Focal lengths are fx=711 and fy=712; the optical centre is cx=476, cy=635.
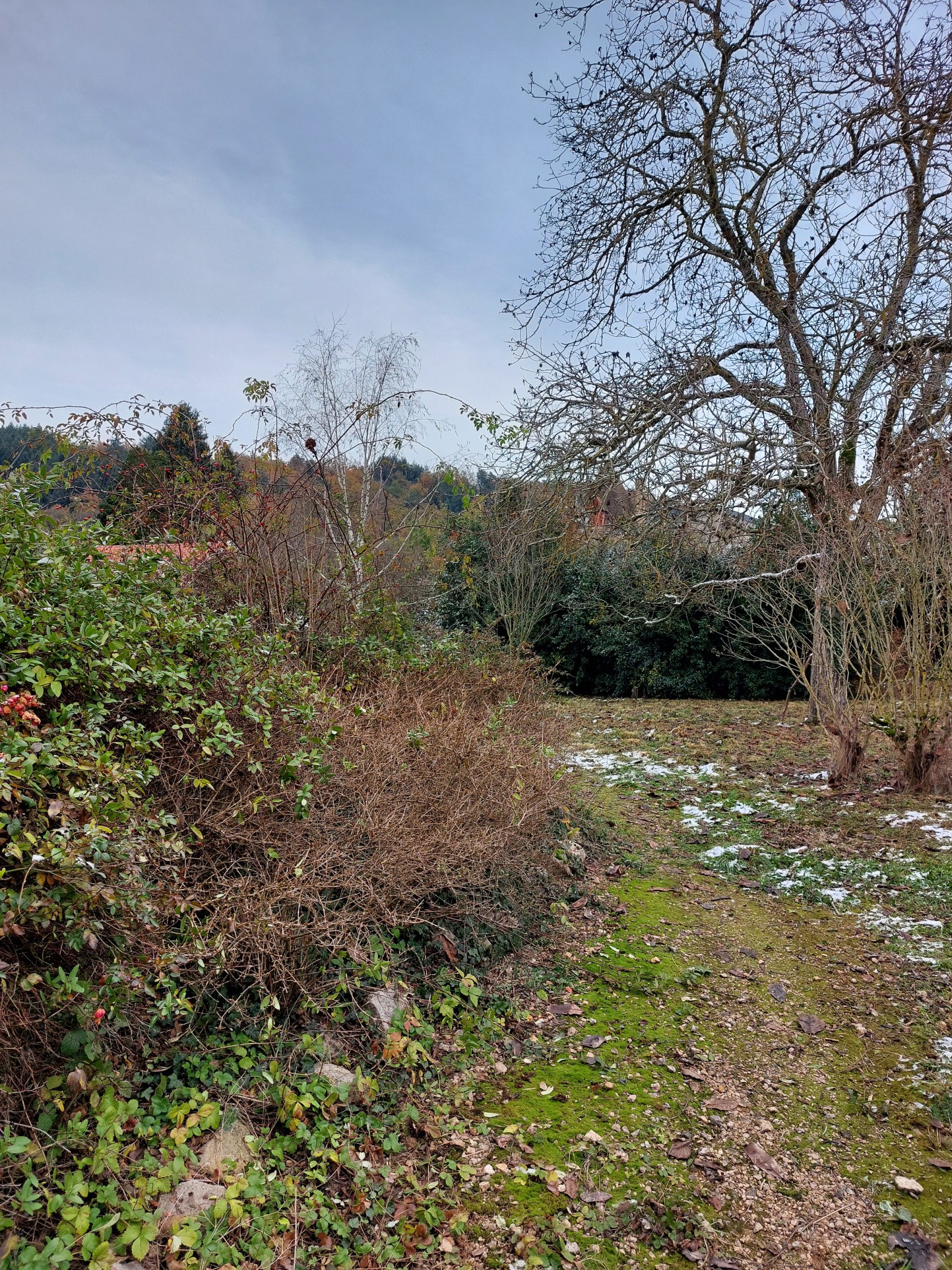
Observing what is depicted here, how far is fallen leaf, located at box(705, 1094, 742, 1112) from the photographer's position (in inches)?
114

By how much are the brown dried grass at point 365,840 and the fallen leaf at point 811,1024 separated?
1.49 m

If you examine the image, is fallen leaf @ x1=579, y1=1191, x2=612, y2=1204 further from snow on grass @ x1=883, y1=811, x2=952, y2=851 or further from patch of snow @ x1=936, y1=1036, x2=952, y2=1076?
snow on grass @ x1=883, y1=811, x2=952, y2=851

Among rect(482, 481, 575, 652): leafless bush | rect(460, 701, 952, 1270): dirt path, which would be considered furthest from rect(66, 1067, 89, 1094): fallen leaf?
rect(482, 481, 575, 652): leafless bush

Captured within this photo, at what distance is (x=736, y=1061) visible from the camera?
321cm

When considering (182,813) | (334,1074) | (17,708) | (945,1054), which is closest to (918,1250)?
(945,1054)

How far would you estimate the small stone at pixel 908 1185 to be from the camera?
8.05 feet

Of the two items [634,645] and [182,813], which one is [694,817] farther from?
[634,645]

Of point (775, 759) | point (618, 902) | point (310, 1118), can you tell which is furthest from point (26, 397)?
point (775, 759)

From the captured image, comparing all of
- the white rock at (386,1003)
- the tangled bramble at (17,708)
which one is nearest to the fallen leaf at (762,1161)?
the white rock at (386,1003)

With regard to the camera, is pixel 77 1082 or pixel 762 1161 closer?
pixel 77 1082

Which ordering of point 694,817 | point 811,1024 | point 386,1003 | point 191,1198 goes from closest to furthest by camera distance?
1. point 191,1198
2. point 386,1003
3. point 811,1024
4. point 694,817

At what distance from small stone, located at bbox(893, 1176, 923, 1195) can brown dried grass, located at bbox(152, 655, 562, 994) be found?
6.31 feet

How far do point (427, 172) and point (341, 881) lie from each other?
23.7 ft

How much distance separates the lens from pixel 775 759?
8.30 m
